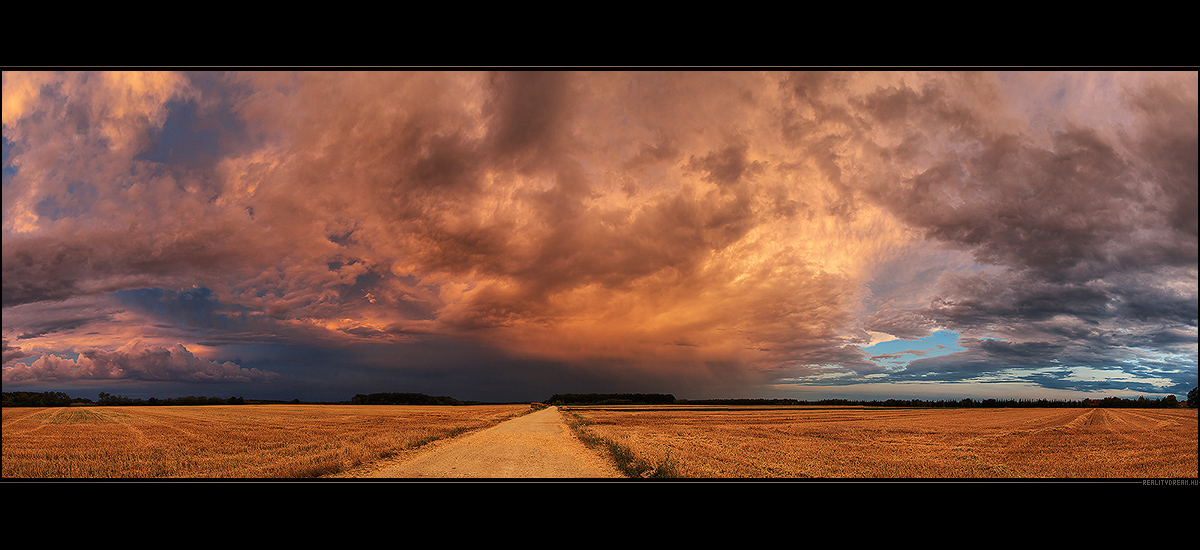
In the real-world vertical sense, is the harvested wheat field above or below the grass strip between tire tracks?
below

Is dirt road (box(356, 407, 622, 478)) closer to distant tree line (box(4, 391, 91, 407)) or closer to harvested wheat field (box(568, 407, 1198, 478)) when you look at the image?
harvested wheat field (box(568, 407, 1198, 478))

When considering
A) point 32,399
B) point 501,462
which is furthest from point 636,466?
point 32,399

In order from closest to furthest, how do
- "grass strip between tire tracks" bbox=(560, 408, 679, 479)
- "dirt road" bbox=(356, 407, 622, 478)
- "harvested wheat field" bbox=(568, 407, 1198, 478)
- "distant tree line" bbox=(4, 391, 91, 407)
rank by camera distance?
"grass strip between tire tracks" bbox=(560, 408, 679, 479) → "dirt road" bbox=(356, 407, 622, 478) → "harvested wheat field" bbox=(568, 407, 1198, 478) → "distant tree line" bbox=(4, 391, 91, 407)

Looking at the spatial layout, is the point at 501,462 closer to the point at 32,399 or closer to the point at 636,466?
the point at 636,466

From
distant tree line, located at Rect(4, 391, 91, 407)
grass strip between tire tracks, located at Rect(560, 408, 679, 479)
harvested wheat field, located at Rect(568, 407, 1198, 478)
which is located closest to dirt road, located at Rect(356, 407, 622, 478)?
grass strip between tire tracks, located at Rect(560, 408, 679, 479)

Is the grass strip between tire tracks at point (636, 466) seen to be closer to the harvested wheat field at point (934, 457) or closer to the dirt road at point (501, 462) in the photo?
the harvested wheat field at point (934, 457)

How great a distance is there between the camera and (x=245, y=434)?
34.1 metres

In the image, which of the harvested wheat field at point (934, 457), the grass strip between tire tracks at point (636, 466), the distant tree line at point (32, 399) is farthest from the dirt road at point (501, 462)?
the distant tree line at point (32, 399)

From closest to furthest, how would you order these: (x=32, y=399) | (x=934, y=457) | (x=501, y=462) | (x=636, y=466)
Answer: (x=636, y=466)
(x=501, y=462)
(x=934, y=457)
(x=32, y=399)

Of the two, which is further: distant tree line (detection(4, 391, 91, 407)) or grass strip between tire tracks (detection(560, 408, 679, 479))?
distant tree line (detection(4, 391, 91, 407))

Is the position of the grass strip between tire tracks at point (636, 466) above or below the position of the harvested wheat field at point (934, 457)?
above
